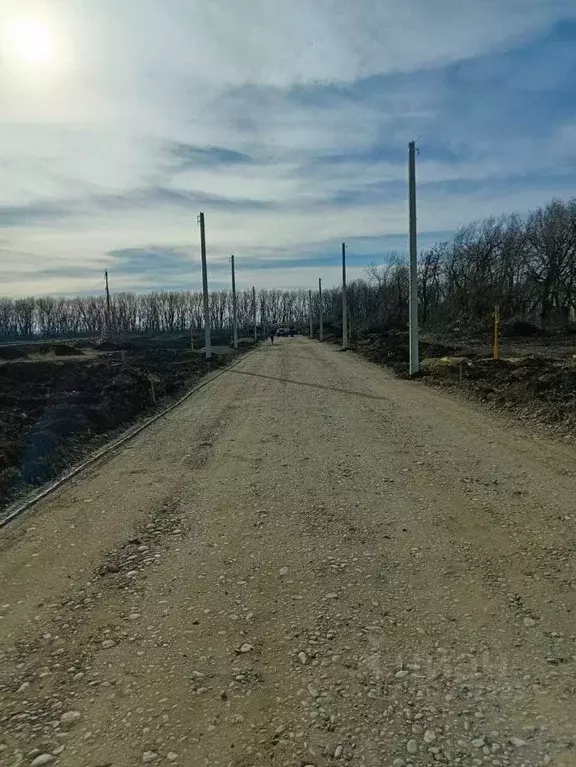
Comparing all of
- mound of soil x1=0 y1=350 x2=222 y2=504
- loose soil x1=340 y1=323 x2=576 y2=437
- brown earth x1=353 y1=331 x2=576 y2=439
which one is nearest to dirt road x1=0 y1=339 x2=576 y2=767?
mound of soil x1=0 y1=350 x2=222 y2=504

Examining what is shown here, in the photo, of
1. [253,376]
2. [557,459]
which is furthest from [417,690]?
[253,376]

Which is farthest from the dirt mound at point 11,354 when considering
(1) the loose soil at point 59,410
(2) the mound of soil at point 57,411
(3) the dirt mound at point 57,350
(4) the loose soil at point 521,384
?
(4) the loose soil at point 521,384

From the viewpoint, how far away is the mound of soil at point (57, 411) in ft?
25.0

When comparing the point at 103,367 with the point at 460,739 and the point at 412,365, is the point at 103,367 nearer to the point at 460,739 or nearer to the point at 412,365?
the point at 412,365

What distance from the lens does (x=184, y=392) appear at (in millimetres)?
16734

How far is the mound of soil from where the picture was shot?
7.62 meters

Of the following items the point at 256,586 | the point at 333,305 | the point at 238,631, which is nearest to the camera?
the point at 238,631

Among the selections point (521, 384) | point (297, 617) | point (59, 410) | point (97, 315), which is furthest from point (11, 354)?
point (97, 315)

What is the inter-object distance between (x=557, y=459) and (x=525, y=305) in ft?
144

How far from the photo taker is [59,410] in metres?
10.9

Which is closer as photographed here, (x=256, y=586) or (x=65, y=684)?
(x=65, y=684)

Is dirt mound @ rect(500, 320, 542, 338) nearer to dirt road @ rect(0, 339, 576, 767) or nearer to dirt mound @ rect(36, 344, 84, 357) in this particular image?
dirt mound @ rect(36, 344, 84, 357)

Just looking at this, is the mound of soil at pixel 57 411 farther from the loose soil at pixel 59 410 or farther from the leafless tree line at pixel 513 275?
the leafless tree line at pixel 513 275

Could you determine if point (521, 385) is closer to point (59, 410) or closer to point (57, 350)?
point (59, 410)
